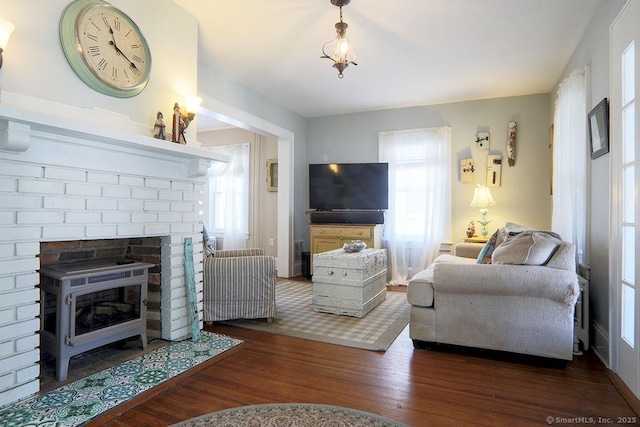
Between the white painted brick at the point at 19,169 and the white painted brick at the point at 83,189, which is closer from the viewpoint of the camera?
the white painted brick at the point at 19,169

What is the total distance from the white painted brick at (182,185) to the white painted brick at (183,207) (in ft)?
0.38

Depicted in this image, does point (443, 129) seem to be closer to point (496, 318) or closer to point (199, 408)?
point (496, 318)

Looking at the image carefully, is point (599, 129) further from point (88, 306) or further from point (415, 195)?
point (88, 306)

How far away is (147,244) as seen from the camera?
277 centimetres

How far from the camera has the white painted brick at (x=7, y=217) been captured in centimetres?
173

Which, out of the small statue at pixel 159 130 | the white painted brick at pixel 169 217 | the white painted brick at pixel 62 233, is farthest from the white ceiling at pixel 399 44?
the white painted brick at pixel 62 233

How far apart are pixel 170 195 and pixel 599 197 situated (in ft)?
10.4

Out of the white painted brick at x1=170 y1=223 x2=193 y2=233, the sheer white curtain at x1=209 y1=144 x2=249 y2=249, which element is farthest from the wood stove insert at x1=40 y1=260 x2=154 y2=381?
the sheer white curtain at x1=209 y1=144 x2=249 y2=249

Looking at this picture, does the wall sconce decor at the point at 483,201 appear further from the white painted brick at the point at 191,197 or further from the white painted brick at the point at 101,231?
the white painted brick at the point at 101,231

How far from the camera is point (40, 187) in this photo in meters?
1.88

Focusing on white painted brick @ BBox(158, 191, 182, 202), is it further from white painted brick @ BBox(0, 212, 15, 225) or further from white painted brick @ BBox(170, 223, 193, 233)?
white painted brick @ BBox(0, 212, 15, 225)

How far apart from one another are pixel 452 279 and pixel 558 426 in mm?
1011

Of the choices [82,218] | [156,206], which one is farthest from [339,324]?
[82,218]

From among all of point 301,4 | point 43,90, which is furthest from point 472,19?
point 43,90
